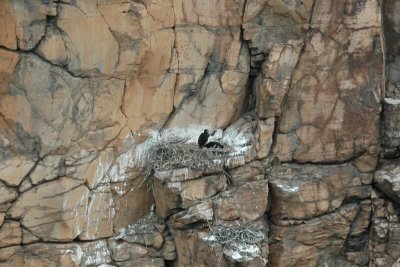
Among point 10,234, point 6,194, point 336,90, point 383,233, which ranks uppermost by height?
point 336,90

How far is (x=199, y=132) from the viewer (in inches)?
307

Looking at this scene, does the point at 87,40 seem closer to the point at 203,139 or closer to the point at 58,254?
the point at 203,139

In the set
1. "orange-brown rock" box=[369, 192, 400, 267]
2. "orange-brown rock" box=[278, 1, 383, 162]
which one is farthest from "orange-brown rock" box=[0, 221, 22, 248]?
"orange-brown rock" box=[369, 192, 400, 267]

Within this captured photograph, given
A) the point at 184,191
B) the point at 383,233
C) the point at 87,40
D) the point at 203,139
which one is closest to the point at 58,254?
the point at 184,191

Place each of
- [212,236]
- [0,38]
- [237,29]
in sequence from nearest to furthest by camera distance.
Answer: [0,38], [212,236], [237,29]

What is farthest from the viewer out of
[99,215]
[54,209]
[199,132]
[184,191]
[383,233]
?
[383,233]

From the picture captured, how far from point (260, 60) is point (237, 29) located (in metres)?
0.45

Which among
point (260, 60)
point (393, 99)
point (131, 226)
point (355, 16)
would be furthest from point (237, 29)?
point (131, 226)

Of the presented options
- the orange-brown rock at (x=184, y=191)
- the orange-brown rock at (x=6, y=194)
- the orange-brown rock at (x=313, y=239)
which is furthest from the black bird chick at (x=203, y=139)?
the orange-brown rock at (x=6, y=194)

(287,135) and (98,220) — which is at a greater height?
(287,135)

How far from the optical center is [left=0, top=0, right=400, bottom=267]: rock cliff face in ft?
22.7

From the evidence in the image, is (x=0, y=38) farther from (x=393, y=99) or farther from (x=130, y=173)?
(x=393, y=99)

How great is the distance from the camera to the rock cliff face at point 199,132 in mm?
6930

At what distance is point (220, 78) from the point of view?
7.76 meters
